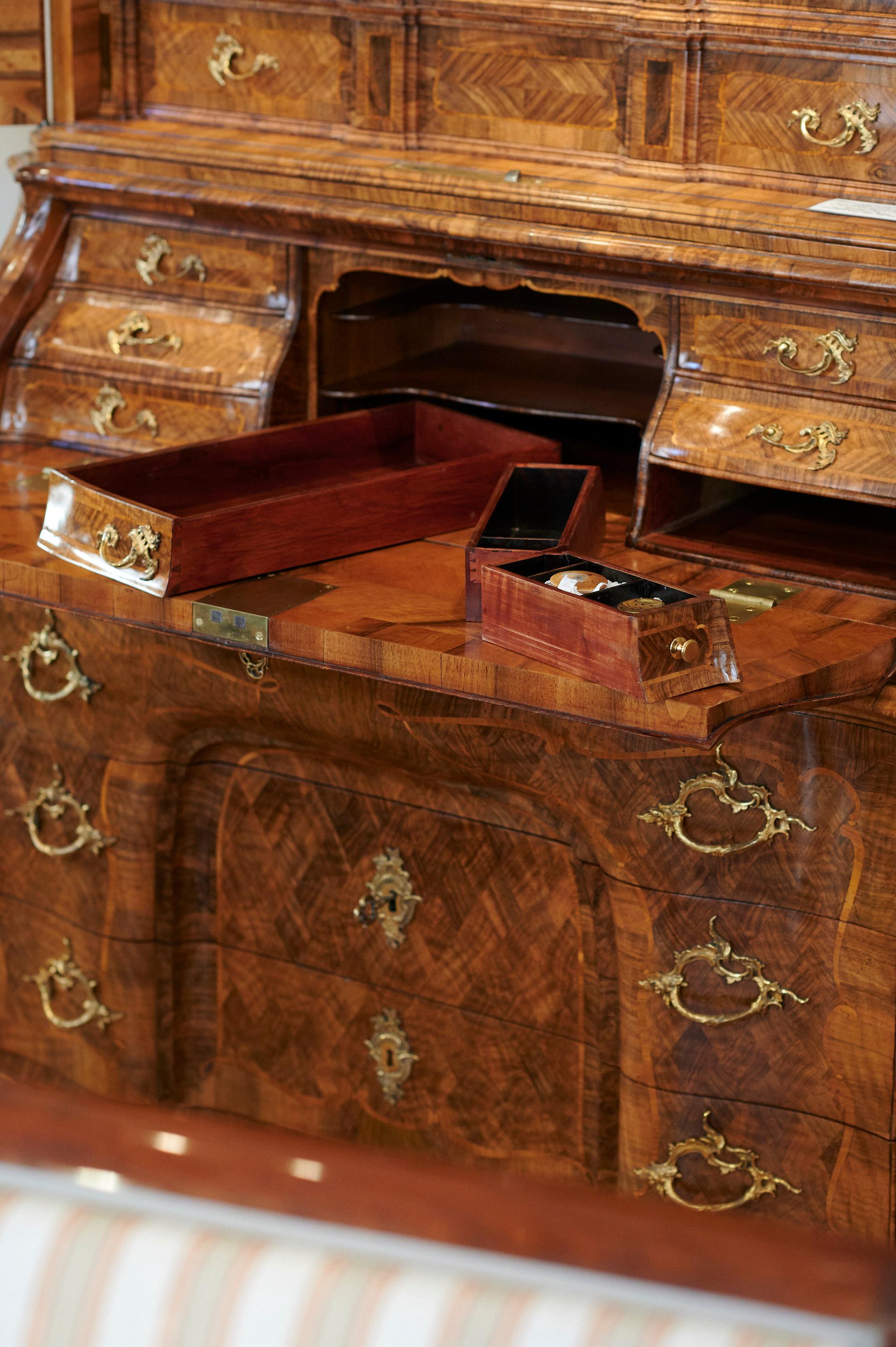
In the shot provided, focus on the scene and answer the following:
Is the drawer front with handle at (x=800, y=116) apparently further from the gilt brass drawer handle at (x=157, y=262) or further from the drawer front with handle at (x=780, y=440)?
the gilt brass drawer handle at (x=157, y=262)

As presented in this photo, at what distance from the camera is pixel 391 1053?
2.55 m

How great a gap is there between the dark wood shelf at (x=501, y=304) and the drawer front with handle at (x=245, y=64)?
29 centimetres

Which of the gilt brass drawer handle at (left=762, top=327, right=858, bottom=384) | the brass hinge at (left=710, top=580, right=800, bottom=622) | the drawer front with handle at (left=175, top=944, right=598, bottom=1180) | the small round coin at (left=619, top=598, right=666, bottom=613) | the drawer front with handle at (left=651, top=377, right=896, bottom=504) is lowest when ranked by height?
the drawer front with handle at (left=175, top=944, right=598, bottom=1180)

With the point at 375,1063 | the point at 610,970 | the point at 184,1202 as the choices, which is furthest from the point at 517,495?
the point at 184,1202

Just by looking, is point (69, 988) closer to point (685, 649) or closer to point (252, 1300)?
point (685, 649)

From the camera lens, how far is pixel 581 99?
226 cm

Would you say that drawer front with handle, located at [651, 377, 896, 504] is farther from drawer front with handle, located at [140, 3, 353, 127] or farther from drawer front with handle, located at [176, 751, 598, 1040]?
drawer front with handle, located at [140, 3, 353, 127]

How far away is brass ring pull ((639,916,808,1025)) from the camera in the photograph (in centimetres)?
219

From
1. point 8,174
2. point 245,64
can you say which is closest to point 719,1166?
point 245,64

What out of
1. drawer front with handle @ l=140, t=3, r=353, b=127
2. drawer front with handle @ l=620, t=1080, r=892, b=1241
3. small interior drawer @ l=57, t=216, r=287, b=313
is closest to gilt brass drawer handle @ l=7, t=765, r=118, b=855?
small interior drawer @ l=57, t=216, r=287, b=313

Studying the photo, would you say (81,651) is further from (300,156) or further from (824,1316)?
(824,1316)

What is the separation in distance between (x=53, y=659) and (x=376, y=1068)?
2.48ft

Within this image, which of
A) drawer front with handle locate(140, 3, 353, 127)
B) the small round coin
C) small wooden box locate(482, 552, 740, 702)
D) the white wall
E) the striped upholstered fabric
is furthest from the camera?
the white wall

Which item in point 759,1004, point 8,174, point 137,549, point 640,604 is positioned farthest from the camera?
point 8,174
